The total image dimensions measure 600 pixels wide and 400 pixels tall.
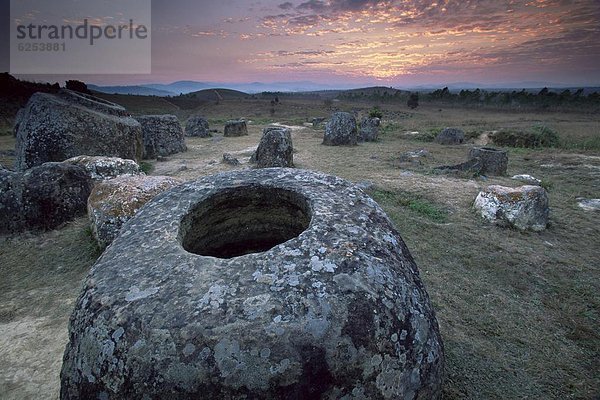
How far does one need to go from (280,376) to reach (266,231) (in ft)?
6.08

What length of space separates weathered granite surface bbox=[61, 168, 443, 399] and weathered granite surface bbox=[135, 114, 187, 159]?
1168 cm

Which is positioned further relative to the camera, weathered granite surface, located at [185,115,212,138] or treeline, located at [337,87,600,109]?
treeline, located at [337,87,600,109]

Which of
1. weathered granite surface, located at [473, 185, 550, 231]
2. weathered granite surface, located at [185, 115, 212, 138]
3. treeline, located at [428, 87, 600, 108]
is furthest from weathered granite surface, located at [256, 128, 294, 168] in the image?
treeline, located at [428, 87, 600, 108]

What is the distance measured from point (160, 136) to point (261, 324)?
43.5 ft

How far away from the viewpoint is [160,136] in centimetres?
1325

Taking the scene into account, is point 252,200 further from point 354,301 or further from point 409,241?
point 409,241

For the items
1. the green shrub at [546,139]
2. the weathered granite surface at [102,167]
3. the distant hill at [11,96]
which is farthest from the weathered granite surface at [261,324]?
the distant hill at [11,96]

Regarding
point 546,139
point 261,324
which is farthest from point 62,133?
point 546,139

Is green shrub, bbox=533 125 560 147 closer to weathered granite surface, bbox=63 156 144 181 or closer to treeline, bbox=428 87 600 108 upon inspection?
weathered granite surface, bbox=63 156 144 181

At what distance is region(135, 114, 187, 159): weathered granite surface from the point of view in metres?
12.7

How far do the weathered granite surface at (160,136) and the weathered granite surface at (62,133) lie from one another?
301 centimetres

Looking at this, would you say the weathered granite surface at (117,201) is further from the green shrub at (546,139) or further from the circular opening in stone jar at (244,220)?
the green shrub at (546,139)

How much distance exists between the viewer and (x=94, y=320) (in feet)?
5.66

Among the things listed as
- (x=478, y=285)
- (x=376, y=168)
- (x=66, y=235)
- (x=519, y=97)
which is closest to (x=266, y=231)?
(x=478, y=285)
